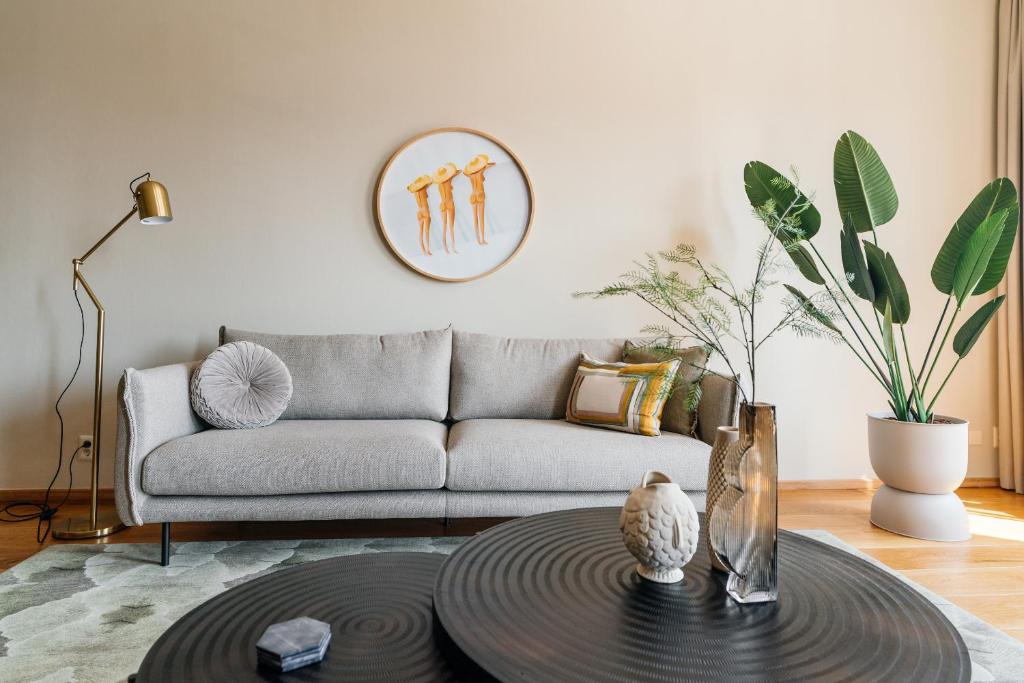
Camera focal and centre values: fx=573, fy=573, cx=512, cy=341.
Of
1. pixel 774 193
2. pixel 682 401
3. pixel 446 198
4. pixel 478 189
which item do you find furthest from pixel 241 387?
pixel 774 193

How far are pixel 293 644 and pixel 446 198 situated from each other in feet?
7.73

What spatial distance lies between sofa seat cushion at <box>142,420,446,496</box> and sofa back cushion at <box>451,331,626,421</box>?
55cm

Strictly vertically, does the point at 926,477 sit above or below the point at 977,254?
below

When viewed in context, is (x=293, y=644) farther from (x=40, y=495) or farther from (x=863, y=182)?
(x=863, y=182)

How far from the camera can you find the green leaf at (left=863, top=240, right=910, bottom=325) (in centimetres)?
239

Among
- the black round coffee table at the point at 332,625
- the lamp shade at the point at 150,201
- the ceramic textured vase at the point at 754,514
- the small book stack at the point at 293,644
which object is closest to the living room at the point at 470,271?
the lamp shade at the point at 150,201

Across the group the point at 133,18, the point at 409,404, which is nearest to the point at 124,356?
the point at 409,404

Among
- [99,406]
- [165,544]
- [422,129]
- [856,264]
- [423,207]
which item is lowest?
[165,544]

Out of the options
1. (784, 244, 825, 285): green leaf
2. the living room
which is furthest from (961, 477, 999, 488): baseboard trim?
(784, 244, 825, 285): green leaf

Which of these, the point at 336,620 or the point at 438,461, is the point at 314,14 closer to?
the point at 438,461

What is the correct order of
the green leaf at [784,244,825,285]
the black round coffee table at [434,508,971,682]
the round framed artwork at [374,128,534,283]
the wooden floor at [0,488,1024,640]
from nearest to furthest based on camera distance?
the black round coffee table at [434,508,971,682], the wooden floor at [0,488,1024,640], the green leaf at [784,244,825,285], the round framed artwork at [374,128,534,283]

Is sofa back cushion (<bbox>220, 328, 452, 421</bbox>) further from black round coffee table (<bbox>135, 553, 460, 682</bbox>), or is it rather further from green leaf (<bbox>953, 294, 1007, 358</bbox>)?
green leaf (<bbox>953, 294, 1007, 358</bbox>)

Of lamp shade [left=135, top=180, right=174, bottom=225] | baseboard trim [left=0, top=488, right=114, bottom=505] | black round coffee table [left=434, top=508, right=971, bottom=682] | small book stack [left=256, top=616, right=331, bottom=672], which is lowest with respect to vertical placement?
baseboard trim [left=0, top=488, right=114, bottom=505]

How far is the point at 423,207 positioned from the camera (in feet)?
9.42
